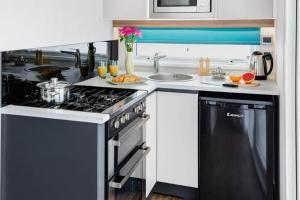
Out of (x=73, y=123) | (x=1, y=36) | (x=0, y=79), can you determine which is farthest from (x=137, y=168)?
(x=1, y=36)

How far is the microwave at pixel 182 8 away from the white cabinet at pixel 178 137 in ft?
2.26

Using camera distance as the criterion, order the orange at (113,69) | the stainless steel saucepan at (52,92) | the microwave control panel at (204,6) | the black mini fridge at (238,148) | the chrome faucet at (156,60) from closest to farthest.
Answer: the stainless steel saucepan at (52,92) < the black mini fridge at (238,148) < the microwave control panel at (204,6) < the orange at (113,69) < the chrome faucet at (156,60)

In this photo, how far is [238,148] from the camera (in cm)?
279

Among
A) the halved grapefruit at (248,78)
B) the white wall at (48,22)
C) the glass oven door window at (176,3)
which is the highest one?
the glass oven door window at (176,3)

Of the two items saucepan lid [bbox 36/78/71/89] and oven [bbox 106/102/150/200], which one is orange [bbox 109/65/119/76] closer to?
oven [bbox 106/102/150/200]

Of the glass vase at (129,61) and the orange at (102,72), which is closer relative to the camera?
the orange at (102,72)

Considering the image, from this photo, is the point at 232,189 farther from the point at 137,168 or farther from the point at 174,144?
the point at 137,168

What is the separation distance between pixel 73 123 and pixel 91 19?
4.25 ft

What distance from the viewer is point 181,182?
3021mm

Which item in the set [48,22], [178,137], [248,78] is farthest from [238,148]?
[48,22]

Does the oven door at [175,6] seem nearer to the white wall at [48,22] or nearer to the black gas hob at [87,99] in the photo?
the white wall at [48,22]

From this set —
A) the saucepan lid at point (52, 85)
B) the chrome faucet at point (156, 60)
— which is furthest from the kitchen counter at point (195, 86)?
the saucepan lid at point (52, 85)

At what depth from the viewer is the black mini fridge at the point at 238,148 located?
271 centimetres

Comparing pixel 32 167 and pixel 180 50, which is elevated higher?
pixel 180 50
